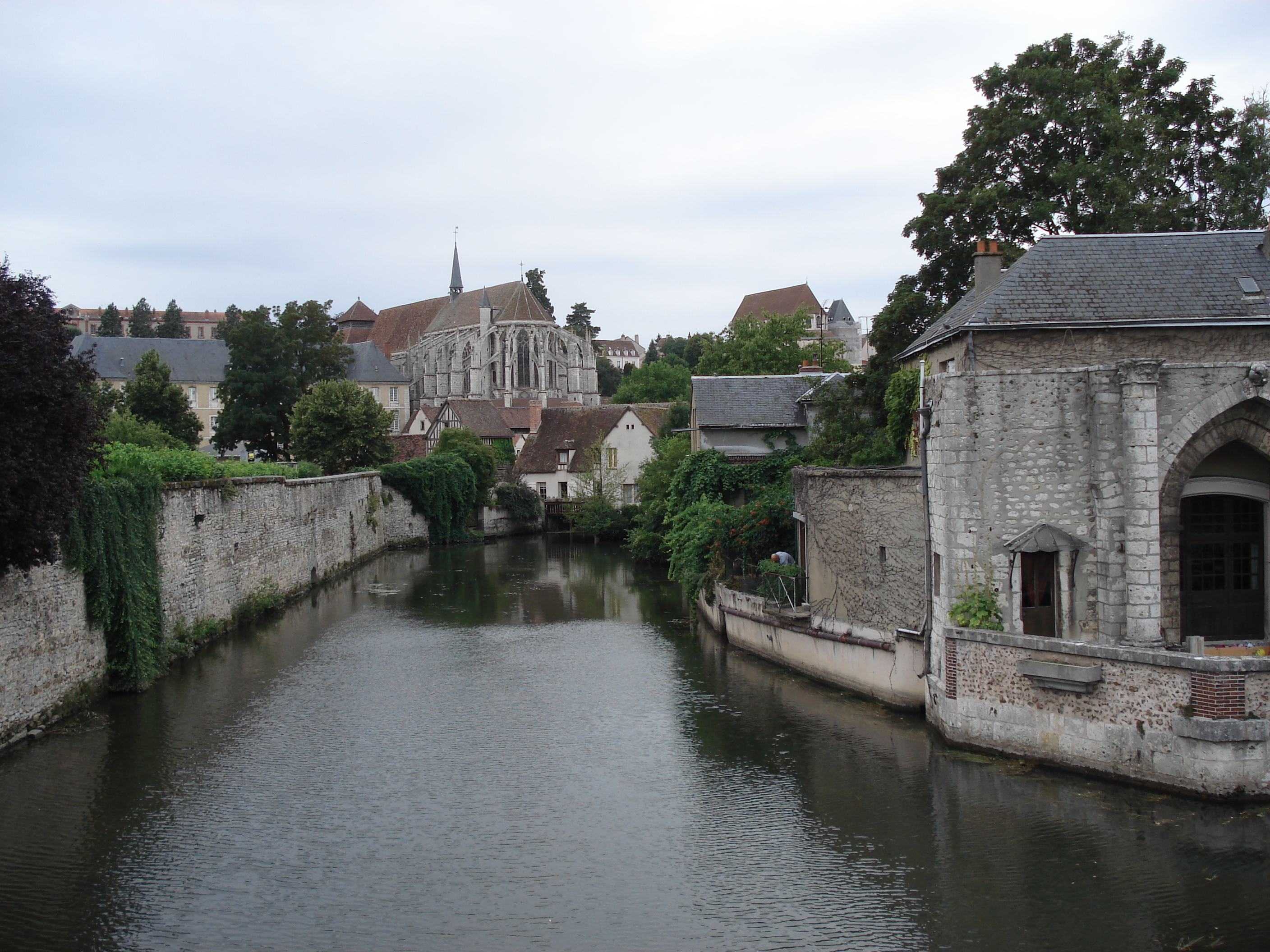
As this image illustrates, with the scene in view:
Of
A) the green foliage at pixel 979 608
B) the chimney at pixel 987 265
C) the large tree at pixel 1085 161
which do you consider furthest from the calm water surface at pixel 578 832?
the large tree at pixel 1085 161

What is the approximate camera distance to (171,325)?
114 m

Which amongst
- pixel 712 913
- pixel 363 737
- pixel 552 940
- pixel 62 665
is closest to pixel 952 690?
pixel 712 913

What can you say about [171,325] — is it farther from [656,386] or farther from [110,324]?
[656,386]

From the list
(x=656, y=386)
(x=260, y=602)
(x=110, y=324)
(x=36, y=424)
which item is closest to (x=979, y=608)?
(x=36, y=424)

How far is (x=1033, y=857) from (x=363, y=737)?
30.9ft

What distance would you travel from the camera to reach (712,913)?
9594 mm

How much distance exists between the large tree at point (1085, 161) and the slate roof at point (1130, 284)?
838 centimetres

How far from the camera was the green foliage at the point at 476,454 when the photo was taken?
1983 inches

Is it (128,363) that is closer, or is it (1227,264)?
(1227,264)

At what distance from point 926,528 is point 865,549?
2.47m

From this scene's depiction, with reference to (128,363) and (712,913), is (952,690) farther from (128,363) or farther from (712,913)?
(128,363)

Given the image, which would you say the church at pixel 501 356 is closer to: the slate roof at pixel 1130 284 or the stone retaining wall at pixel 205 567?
the stone retaining wall at pixel 205 567

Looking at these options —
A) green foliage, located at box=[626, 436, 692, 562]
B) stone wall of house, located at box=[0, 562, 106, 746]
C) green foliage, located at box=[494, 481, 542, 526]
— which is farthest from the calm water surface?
green foliage, located at box=[494, 481, 542, 526]

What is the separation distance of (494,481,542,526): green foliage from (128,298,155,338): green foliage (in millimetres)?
79106
